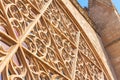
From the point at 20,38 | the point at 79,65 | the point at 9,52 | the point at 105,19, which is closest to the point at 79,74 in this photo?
the point at 79,65

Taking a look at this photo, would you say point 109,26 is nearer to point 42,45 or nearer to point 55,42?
point 55,42

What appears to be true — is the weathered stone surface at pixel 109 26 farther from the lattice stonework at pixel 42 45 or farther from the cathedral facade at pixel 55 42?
the lattice stonework at pixel 42 45

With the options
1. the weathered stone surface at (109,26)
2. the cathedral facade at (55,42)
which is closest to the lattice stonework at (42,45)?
the cathedral facade at (55,42)

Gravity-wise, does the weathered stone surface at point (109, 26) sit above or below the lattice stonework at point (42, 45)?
above

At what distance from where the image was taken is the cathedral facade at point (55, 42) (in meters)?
3.75

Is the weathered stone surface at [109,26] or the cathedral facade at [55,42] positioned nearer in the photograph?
the cathedral facade at [55,42]

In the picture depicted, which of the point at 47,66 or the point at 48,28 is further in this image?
the point at 48,28

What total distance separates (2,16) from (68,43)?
2.07 m

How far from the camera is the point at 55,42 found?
4969mm

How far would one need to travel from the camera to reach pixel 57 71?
438 cm

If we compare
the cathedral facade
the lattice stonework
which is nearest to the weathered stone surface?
the cathedral facade

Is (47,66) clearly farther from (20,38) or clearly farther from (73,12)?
(73,12)

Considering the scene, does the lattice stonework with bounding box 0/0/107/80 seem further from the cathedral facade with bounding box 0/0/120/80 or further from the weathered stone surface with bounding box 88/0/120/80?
the weathered stone surface with bounding box 88/0/120/80

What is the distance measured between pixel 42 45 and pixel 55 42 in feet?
1.64
